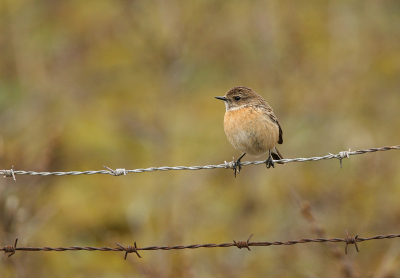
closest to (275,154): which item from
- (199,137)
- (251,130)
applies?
(251,130)

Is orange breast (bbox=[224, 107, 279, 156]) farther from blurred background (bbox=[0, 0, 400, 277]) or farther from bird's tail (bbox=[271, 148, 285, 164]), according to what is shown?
blurred background (bbox=[0, 0, 400, 277])

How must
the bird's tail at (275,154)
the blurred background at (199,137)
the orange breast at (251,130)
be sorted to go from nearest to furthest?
1. the orange breast at (251,130)
2. the bird's tail at (275,154)
3. the blurred background at (199,137)

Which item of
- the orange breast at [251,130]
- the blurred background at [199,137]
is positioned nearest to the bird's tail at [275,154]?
the orange breast at [251,130]

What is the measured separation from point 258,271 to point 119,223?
377cm

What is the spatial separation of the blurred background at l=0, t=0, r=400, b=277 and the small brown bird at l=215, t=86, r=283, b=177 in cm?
120

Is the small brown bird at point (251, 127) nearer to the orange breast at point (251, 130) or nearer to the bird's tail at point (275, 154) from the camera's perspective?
the orange breast at point (251, 130)

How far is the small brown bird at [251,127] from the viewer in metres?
→ 6.14

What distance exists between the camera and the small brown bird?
6.14m

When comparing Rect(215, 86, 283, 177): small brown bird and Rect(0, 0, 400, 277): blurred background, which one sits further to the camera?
Rect(0, 0, 400, 277): blurred background

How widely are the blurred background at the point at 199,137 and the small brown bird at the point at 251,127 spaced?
1.20 m

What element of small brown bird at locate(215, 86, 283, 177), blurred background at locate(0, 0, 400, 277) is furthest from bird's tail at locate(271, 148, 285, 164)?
blurred background at locate(0, 0, 400, 277)

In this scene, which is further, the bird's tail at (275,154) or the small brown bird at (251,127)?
the bird's tail at (275,154)

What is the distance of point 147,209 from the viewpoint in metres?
10.2

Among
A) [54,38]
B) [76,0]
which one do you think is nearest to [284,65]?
[54,38]
